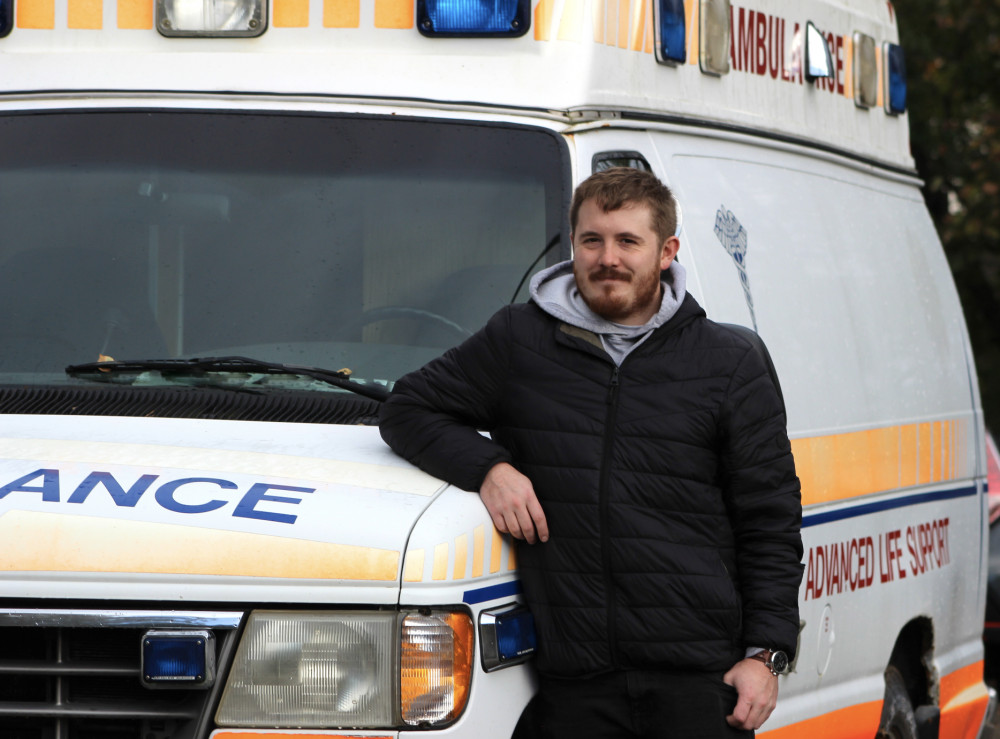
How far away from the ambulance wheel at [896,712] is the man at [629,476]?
6.74 ft

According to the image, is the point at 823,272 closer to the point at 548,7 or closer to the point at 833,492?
the point at 833,492

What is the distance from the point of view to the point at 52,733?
302 centimetres

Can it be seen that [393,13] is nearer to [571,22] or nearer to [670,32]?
[571,22]

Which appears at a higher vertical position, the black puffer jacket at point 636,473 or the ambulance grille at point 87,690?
the black puffer jacket at point 636,473

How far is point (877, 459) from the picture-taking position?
5070mm

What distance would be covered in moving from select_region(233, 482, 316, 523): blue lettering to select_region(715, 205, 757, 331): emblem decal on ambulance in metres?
1.79

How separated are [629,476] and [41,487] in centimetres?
111

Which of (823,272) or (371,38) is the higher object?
(371,38)

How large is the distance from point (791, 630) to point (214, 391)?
1310 mm

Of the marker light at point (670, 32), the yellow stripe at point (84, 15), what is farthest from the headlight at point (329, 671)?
the marker light at point (670, 32)

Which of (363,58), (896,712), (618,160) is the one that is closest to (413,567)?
(618,160)

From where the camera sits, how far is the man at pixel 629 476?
3.24 m

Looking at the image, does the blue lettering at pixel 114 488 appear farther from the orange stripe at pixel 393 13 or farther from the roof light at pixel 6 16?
the roof light at pixel 6 16

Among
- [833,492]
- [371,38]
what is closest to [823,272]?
[833,492]
